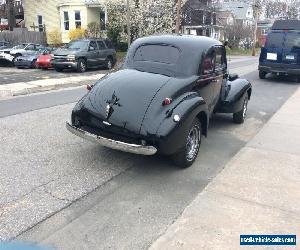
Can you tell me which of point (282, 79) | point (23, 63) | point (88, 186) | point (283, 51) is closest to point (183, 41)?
point (88, 186)

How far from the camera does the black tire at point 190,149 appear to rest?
541 centimetres

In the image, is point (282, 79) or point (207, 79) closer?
point (207, 79)

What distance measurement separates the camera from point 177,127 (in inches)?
197

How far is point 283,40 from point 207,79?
1117cm

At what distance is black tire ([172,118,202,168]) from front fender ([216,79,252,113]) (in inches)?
72.2

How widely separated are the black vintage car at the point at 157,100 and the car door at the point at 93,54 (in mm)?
14294

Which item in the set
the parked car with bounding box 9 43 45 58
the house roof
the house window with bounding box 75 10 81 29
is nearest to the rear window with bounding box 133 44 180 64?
the parked car with bounding box 9 43 45 58

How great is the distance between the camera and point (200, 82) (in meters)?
6.08

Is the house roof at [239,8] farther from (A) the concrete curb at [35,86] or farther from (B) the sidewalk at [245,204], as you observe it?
(B) the sidewalk at [245,204]

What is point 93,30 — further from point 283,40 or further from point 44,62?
point 283,40

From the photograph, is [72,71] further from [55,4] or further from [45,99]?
[55,4]

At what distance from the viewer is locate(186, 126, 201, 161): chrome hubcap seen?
18.4ft

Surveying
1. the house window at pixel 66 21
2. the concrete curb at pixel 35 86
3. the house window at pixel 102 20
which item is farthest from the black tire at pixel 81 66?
the house window at pixel 66 21

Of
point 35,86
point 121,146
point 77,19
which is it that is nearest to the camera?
point 121,146
